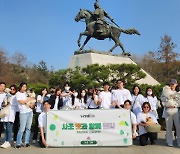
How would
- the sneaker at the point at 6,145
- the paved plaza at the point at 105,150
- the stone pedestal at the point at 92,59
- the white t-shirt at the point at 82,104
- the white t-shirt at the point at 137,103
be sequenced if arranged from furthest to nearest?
the stone pedestal at the point at 92,59, the white t-shirt at the point at 82,104, the white t-shirt at the point at 137,103, the sneaker at the point at 6,145, the paved plaza at the point at 105,150

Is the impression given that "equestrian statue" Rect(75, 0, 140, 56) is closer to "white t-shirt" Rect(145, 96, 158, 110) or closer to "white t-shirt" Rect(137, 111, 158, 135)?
"white t-shirt" Rect(145, 96, 158, 110)

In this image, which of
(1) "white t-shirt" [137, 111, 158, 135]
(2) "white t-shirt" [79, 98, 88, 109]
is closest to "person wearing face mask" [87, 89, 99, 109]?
(2) "white t-shirt" [79, 98, 88, 109]

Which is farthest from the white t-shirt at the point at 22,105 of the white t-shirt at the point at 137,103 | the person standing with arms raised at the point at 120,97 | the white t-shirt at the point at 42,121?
the white t-shirt at the point at 137,103

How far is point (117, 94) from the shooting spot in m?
6.89

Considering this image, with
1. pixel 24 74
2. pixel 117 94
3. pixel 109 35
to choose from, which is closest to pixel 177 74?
pixel 109 35

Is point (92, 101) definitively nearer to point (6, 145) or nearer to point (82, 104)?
point (82, 104)

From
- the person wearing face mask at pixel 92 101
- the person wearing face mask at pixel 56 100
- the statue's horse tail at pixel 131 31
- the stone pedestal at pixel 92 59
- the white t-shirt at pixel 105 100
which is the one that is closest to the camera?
the white t-shirt at pixel 105 100

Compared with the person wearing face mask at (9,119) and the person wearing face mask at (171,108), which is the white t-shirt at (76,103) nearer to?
the person wearing face mask at (9,119)

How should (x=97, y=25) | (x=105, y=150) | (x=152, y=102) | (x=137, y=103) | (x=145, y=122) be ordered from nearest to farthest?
(x=105, y=150) → (x=145, y=122) → (x=137, y=103) → (x=152, y=102) → (x=97, y=25)

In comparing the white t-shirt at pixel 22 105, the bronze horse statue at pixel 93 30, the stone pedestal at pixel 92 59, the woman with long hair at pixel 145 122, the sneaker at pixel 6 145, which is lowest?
the sneaker at pixel 6 145

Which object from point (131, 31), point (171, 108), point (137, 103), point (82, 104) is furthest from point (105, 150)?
point (131, 31)

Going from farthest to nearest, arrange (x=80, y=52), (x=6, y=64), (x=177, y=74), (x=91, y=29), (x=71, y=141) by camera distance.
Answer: (x=6, y=64), (x=177, y=74), (x=80, y=52), (x=91, y=29), (x=71, y=141)

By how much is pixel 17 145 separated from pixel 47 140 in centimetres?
Result: 69

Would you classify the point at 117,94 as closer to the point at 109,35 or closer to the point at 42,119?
the point at 42,119
